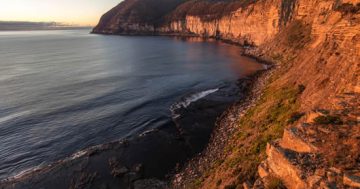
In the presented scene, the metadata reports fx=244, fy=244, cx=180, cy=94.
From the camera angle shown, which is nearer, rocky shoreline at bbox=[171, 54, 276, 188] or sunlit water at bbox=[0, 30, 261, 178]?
rocky shoreline at bbox=[171, 54, 276, 188]

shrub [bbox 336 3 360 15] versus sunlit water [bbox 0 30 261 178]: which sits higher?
shrub [bbox 336 3 360 15]

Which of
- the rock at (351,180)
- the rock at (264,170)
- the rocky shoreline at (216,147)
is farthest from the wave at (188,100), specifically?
the rock at (351,180)

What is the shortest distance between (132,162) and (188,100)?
2292 centimetres

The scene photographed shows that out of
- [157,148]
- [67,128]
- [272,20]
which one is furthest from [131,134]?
[272,20]

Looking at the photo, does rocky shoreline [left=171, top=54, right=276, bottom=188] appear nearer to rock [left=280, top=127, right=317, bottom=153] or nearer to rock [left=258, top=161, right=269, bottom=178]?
rock [left=258, top=161, right=269, bottom=178]

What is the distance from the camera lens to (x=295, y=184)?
1254cm

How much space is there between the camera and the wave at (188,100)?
146ft

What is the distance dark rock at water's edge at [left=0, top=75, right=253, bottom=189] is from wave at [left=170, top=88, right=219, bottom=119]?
4.30 meters

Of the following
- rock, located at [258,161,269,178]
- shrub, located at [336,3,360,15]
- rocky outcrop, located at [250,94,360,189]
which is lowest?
rock, located at [258,161,269,178]

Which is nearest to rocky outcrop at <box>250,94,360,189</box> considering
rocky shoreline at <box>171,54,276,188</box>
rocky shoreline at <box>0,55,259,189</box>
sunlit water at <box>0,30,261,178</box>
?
rocky shoreline at <box>171,54,276,188</box>

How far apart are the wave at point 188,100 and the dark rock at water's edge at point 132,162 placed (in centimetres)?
430

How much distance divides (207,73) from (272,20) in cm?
4440

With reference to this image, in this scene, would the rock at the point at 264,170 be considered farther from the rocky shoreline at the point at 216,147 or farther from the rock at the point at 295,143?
the rocky shoreline at the point at 216,147

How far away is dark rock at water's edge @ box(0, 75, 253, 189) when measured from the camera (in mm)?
25797
